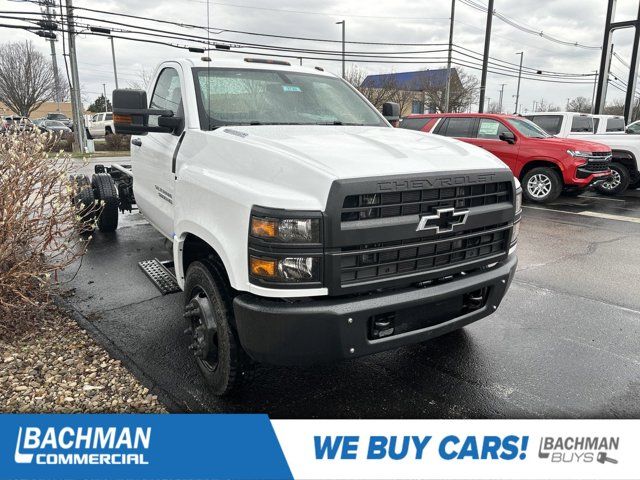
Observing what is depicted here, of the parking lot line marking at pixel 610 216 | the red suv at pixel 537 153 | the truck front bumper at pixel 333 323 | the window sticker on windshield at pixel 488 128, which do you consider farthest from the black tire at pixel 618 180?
the truck front bumper at pixel 333 323

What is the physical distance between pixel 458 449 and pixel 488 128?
9851 mm

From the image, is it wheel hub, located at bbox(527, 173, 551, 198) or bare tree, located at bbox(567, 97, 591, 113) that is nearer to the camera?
wheel hub, located at bbox(527, 173, 551, 198)

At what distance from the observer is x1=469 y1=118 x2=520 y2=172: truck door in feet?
34.9

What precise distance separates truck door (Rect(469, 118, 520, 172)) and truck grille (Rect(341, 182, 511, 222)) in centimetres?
848

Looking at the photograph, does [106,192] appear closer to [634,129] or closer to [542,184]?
[542,184]

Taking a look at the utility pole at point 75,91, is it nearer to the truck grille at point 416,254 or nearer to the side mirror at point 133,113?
→ the side mirror at point 133,113

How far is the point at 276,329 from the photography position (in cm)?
237

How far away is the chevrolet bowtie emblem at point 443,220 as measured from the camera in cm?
256

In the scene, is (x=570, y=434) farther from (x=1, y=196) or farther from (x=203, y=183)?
(x=1, y=196)

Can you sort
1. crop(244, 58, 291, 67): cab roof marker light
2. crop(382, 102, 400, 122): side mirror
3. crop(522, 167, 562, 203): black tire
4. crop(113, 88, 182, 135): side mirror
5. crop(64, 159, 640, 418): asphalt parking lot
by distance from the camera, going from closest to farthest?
1. crop(64, 159, 640, 418): asphalt parking lot
2. crop(113, 88, 182, 135): side mirror
3. crop(244, 58, 291, 67): cab roof marker light
4. crop(382, 102, 400, 122): side mirror
5. crop(522, 167, 562, 203): black tire

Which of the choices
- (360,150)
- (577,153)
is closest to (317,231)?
(360,150)

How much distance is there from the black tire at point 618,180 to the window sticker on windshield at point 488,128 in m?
3.16

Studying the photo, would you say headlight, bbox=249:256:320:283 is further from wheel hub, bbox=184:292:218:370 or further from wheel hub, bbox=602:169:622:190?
wheel hub, bbox=602:169:622:190

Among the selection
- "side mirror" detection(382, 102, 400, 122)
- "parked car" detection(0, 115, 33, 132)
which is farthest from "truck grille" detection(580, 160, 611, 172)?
"parked car" detection(0, 115, 33, 132)
